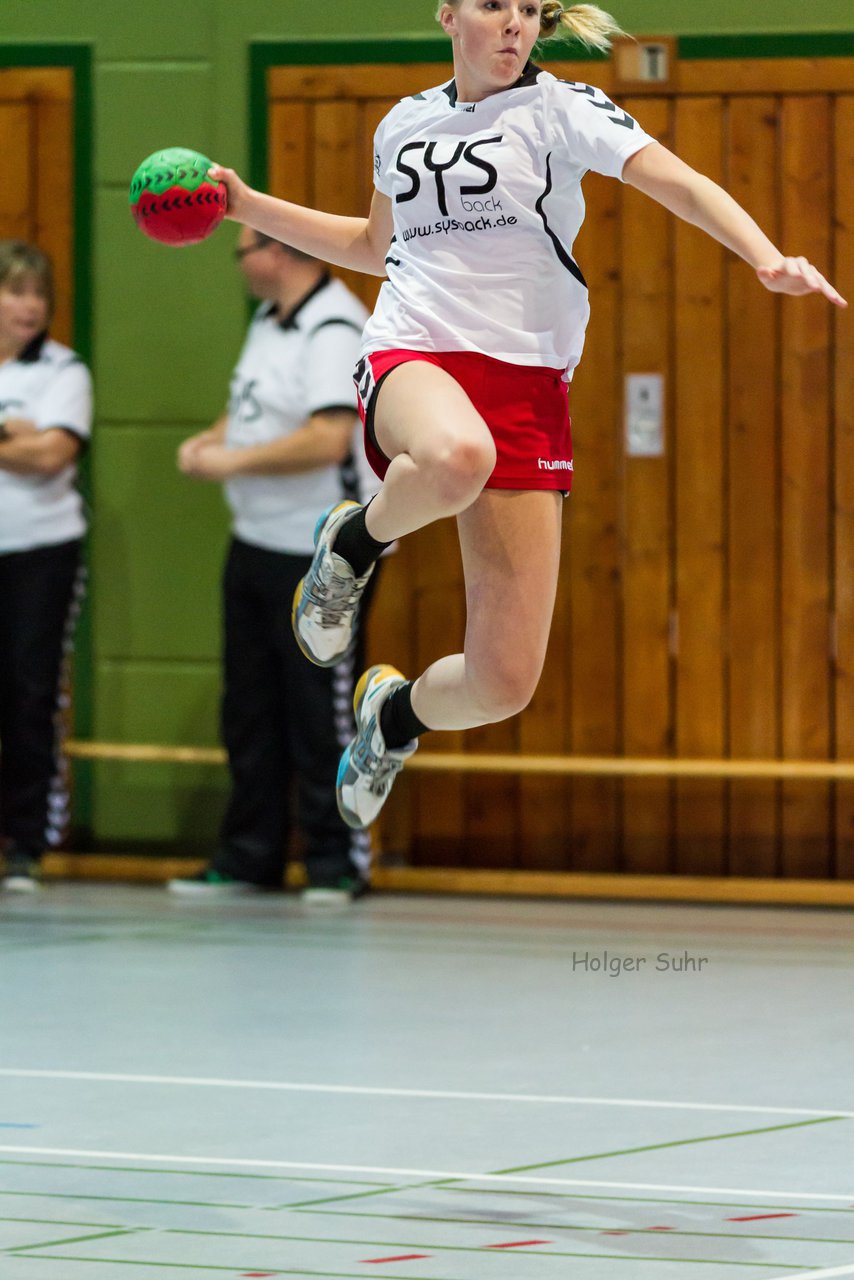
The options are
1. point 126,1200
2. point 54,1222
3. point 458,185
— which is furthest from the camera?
point 458,185

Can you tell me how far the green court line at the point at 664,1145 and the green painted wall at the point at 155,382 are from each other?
3553mm

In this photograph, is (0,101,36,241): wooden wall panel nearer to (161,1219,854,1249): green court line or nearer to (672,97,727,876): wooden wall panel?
(672,97,727,876): wooden wall panel

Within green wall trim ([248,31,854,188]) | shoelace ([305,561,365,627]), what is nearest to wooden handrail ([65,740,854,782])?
green wall trim ([248,31,854,188])

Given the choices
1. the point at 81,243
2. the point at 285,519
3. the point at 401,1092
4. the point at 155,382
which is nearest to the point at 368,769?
the point at 401,1092

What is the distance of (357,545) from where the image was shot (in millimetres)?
3643

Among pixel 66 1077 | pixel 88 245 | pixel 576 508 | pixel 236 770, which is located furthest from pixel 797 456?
pixel 66 1077

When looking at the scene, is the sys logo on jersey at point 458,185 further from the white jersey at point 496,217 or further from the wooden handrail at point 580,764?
the wooden handrail at point 580,764

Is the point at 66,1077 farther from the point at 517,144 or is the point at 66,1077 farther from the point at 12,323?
the point at 12,323

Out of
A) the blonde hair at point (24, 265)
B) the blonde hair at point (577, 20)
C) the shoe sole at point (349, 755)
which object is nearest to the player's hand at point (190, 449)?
the blonde hair at point (24, 265)

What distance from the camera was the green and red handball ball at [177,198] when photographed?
3.56m

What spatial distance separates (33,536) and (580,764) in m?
1.89

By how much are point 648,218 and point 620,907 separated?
7.14 ft

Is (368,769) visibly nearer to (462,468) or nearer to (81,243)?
(462,468)

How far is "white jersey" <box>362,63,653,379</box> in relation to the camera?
11.1 ft
